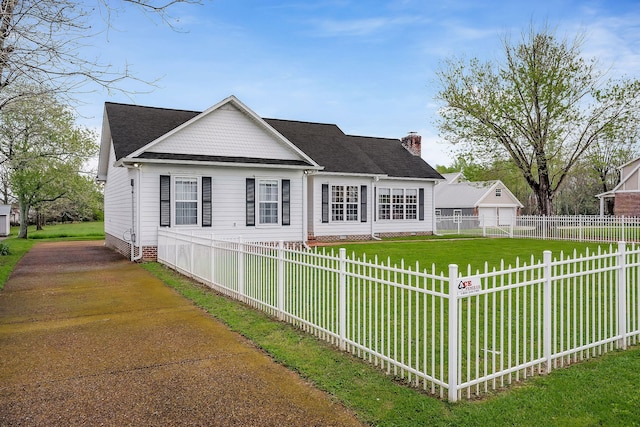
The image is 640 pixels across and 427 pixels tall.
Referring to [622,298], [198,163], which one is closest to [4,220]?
[198,163]

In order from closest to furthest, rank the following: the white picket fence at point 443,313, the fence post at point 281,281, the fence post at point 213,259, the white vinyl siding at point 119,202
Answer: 1. the white picket fence at point 443,313
2. the fence post at point 281,281
3. the fence post at point 213,259
4. the white vinyl siding at point 119,202

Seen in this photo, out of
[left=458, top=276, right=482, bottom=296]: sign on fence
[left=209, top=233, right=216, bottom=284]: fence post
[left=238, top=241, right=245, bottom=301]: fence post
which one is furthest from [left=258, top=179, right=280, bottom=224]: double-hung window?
[left=458, top=276, right=482, bottom=296]: sign on fence

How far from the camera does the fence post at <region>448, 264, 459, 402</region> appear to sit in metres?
4.22

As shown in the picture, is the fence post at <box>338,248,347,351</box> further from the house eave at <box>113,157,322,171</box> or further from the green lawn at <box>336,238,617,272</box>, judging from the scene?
the house eave at <box>113,157,322,171</box>

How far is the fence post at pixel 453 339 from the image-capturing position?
166 inches

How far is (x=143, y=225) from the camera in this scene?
15758mm

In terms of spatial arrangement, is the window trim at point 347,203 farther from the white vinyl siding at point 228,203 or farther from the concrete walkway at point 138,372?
the concrete walkway at point 138,372

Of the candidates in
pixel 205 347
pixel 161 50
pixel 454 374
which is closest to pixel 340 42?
pixel 161 50

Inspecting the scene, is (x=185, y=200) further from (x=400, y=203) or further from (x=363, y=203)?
(x=400, y=203)

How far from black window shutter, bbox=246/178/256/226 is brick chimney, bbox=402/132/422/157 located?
14.1 meters

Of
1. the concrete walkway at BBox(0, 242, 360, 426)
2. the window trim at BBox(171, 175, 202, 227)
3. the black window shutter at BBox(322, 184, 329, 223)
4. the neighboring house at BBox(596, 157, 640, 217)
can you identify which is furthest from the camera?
the neighboring house at BBox(596, 157, 640, 217)

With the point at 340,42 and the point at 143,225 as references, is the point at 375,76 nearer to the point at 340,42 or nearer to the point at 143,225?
the point at 340,42

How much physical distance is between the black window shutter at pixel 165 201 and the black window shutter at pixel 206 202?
122 cm

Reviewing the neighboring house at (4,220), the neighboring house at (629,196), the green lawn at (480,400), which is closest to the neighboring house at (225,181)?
the green lawn at (480,400)
